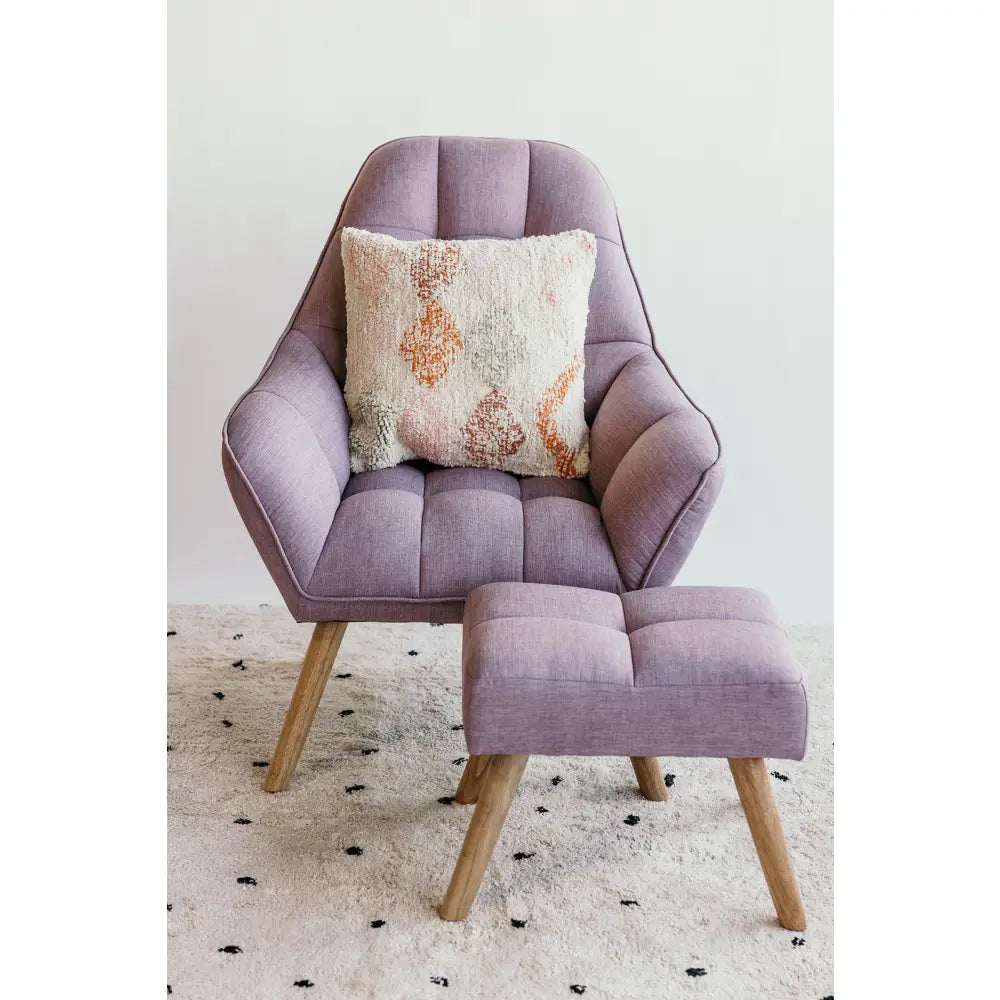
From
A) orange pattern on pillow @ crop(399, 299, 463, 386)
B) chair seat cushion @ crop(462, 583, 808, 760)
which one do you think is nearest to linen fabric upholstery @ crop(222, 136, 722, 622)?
orange pattern on pillow @ crop(399, 299, 463, 386)

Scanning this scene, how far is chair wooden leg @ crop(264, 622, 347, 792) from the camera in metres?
1.66

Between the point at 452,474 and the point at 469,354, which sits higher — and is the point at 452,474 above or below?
below

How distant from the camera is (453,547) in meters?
1.60

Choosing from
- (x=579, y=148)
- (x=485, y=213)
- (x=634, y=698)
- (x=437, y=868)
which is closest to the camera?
(x=634, y=698)

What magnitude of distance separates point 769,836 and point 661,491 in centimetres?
52

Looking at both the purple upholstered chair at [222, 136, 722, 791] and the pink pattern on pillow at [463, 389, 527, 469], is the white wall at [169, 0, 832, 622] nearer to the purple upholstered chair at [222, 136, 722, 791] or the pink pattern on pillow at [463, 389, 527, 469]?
the purple upholstered chair at [222, 136, 722, 791]

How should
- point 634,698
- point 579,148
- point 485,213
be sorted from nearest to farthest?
point 634,698 < point 485,213 < point 579,148

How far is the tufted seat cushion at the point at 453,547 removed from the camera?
5.16 feet

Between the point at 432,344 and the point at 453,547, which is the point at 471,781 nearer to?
the point at 453,547

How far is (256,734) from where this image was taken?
1906 millimetres

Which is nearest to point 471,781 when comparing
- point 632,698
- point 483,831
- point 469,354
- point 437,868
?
point 437,868

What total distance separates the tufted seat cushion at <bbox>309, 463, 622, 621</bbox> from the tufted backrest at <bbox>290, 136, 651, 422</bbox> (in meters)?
0.38

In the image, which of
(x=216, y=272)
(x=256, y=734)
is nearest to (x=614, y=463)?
(x=256, y=734)
